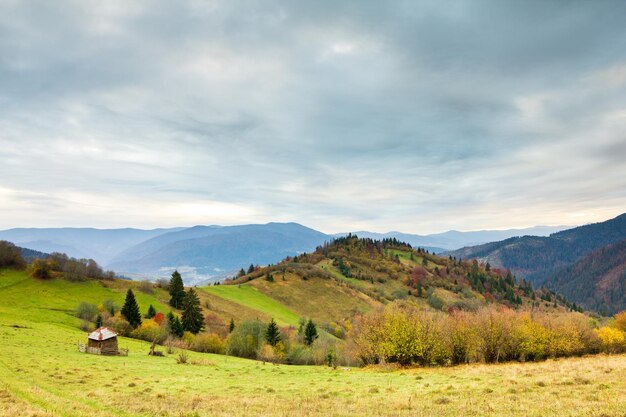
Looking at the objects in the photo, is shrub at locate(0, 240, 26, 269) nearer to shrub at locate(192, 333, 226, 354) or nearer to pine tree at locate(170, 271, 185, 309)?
pine tree at locate(170, 271, 185, 309)

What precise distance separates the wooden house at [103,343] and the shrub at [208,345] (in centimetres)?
2438

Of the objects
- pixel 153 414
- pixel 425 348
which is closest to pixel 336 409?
pixel 153 414

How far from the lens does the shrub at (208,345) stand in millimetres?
83312

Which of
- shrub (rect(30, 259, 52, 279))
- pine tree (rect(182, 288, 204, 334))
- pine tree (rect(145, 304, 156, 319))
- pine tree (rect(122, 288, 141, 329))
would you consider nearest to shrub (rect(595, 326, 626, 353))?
pine tree (rect(182, 288, 204, 334))

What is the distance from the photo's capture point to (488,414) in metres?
17.7

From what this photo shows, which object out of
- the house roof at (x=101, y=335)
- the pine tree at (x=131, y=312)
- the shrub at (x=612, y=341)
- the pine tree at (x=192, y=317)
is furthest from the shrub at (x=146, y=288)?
the shrub at (x=612, y=341)

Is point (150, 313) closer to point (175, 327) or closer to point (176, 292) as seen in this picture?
point (176, 292)

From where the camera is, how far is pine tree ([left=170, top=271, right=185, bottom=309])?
441 ft

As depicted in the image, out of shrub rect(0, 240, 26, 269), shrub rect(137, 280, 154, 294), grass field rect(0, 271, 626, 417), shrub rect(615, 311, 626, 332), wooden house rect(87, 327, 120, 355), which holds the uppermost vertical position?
shrub rect(0, 240, 26, 269)

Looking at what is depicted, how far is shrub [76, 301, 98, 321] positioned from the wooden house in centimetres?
4790

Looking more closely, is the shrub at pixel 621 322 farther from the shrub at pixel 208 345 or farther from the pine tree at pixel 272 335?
the shrub at pixel 208 345

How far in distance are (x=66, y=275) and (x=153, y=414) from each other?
149838 mm

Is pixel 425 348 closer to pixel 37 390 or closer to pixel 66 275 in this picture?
pixel 37 390

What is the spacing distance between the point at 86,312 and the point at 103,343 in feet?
175
